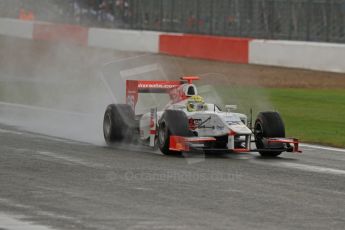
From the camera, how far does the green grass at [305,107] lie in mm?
15508

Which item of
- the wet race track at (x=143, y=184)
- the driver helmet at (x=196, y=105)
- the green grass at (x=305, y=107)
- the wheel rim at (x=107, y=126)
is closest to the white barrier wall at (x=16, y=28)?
the green grass at (x=305, y=107)

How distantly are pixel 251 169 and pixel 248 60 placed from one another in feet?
66.0

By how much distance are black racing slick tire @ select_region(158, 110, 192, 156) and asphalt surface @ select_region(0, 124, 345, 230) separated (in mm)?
193

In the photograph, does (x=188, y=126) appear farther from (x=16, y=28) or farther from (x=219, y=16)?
(x=16, y=28)

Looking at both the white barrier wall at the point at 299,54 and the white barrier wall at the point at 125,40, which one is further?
the white barrier wall at the point at 125,40

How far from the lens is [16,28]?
143ft

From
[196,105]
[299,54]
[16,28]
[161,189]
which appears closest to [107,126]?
[196,105]

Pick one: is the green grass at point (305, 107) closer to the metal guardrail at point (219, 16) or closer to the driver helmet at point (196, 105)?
the driver helmet at point (196, 105)

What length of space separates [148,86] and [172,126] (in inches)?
67.7

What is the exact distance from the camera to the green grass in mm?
15508

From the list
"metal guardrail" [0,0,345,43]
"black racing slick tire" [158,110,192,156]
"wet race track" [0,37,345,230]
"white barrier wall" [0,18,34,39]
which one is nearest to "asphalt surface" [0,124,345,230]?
"wet race track" [0,37,345,230]

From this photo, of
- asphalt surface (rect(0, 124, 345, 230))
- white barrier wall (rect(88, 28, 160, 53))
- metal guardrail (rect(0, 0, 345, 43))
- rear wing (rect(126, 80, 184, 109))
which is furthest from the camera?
white barrier wall (rect(88, 28, 160, 53))

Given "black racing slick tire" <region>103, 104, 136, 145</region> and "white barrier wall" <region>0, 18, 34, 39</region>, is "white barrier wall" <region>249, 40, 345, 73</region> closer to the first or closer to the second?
"white barrier wall" <region>0, 18, 34, 39</region>

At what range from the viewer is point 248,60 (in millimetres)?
32719
